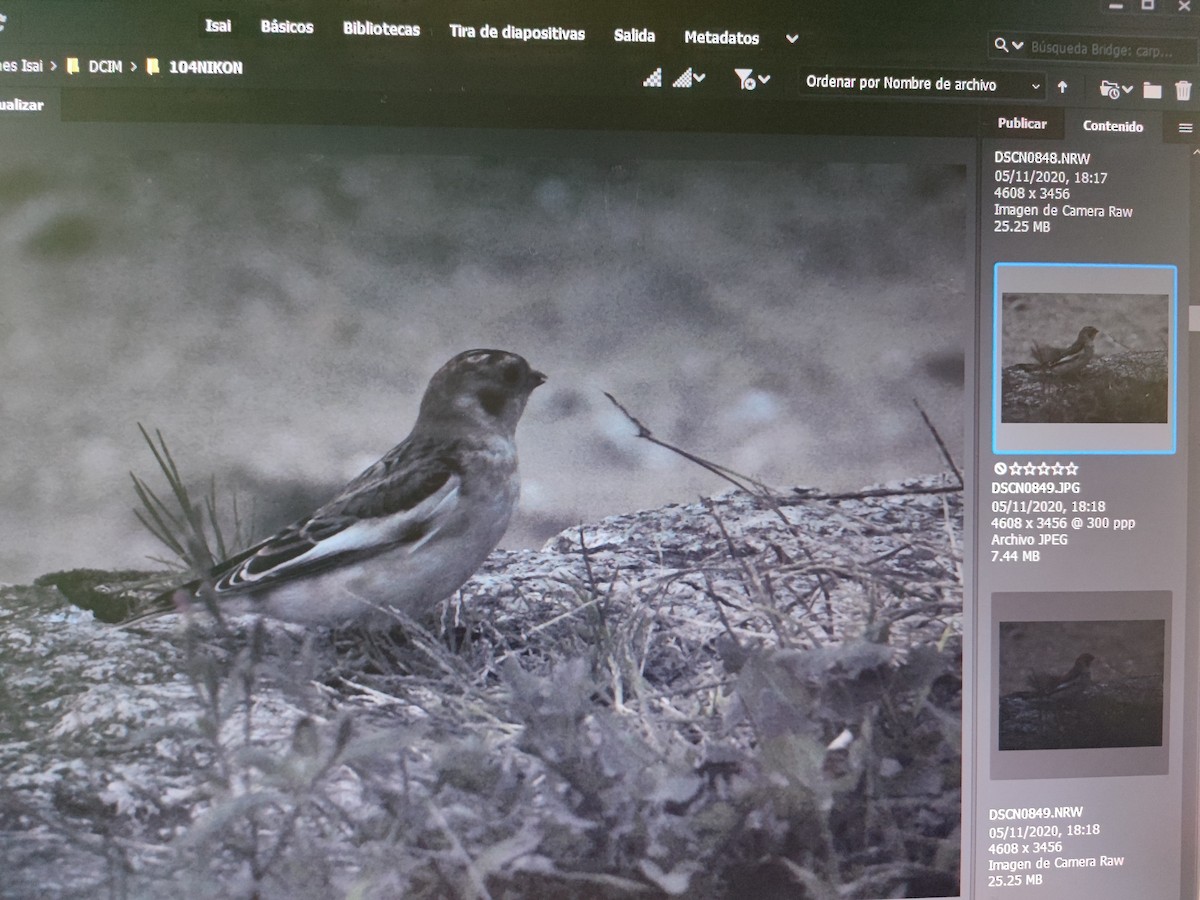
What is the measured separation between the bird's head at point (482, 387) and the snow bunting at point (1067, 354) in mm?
486

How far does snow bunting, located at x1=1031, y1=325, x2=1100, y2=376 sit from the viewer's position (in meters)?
0.86

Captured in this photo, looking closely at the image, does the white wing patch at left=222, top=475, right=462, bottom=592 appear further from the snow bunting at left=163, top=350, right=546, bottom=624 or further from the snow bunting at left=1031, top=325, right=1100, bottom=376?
the snow bunting at left=1031, top=325, right=1100, bottom=376

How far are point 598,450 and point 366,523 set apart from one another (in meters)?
0.23

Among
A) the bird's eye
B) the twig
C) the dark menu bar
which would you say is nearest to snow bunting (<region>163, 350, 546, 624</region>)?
the bird's eye

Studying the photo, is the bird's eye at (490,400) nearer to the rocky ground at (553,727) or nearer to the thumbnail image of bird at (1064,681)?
the rocky ground at (553,727)

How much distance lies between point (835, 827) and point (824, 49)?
74 cm

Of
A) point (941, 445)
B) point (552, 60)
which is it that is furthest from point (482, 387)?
point (941, 445)

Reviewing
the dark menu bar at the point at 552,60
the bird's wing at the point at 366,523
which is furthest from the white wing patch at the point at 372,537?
the dark menu bar at the point at 552,60

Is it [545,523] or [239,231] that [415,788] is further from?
[239,231]

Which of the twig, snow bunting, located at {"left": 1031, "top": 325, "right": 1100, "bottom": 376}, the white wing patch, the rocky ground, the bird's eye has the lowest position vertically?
the rocky ground

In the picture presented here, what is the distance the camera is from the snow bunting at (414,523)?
834mm

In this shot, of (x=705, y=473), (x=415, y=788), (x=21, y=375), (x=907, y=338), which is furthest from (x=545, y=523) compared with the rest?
(x=21, y=375)

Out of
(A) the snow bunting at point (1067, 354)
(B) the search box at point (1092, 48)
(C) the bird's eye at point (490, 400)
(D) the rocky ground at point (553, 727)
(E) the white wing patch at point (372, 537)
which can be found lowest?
(D) the rocky ground at point (553, 727)

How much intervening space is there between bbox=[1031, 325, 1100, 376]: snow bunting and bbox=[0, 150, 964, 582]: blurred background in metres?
0.08
